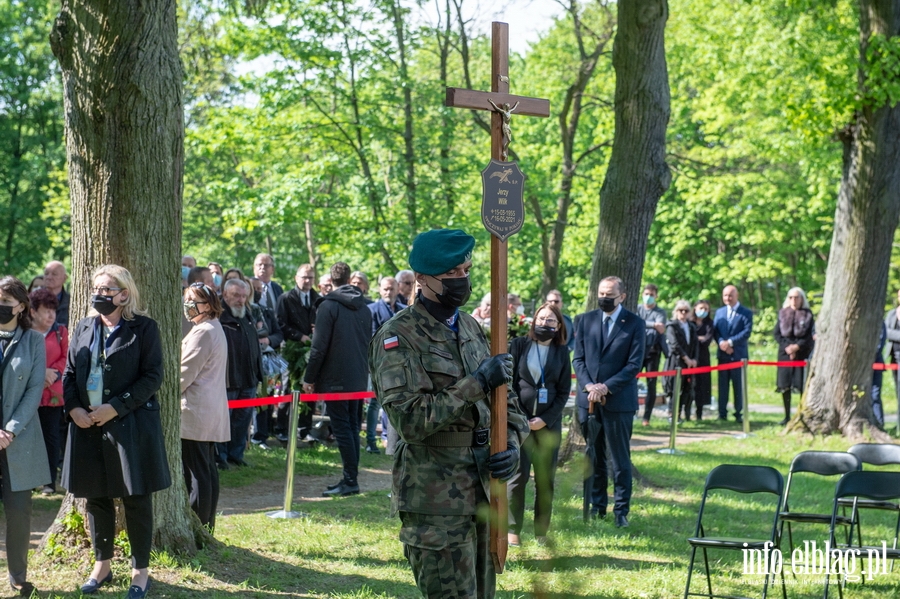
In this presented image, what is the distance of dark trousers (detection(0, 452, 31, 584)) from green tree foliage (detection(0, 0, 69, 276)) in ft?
84.5

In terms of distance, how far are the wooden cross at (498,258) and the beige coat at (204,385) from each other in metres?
3.53

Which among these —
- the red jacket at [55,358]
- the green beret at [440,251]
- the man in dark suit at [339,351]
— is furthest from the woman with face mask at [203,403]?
the green beret at [440,251]

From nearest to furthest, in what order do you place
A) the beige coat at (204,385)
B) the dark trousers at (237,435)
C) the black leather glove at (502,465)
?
1. the black leather glove at (502,465)
2. the beige coat at (204,385)
3. the dark trousers at (237,435)

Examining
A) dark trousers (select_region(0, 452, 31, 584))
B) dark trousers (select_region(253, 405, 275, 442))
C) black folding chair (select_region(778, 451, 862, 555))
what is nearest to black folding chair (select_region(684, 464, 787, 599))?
black folding chair (select_region(778, 451, 862, 555))

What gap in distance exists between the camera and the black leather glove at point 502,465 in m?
4.09

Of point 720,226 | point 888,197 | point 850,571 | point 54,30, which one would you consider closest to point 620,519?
point 850,571

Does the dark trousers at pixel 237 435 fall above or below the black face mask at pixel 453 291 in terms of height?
below

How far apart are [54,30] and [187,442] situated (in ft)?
9.95

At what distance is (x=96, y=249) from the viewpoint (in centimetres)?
657

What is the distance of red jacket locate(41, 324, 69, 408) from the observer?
8766 mm

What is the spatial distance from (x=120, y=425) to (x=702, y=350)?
12.5 m

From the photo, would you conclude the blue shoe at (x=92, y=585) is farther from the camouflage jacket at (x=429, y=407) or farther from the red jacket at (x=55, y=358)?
the red jacket at (x=55, y=358)

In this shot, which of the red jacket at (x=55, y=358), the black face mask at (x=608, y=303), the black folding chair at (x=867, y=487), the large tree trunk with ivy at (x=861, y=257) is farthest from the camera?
the large tree trunk with ivy at (x=861, y=257)

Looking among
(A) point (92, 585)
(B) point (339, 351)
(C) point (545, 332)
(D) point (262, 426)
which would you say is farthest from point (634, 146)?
(A) point (92, 585)
